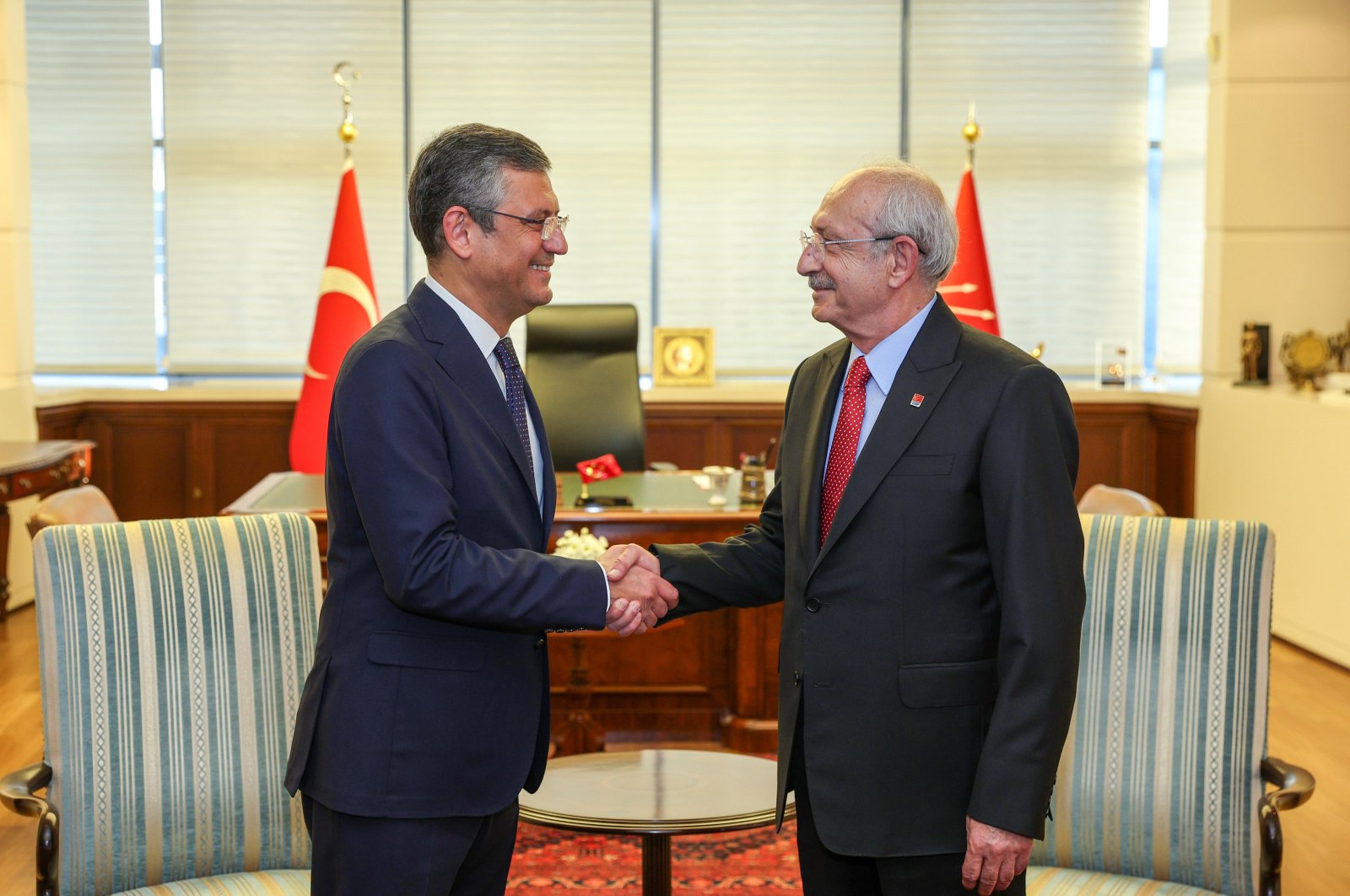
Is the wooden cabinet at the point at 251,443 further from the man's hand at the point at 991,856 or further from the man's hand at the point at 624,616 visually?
the man's hand at the point at 991,856

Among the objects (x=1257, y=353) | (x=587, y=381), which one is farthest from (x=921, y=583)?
(x=1257, y=353)

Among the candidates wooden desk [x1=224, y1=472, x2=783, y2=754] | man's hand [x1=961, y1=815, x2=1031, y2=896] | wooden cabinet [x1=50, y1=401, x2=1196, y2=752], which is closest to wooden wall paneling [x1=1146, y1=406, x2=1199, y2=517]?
wooden cabinet [x1=50, y1=401, x2=1196, y2=752]

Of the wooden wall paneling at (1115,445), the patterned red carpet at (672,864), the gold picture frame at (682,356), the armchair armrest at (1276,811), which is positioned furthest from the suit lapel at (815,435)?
the wooden wall paneling at (1115,445)

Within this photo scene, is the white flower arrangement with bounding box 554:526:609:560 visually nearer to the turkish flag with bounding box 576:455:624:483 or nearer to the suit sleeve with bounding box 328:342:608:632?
the turkish flag with bounding box 576:455:624:483

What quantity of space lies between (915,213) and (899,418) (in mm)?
286

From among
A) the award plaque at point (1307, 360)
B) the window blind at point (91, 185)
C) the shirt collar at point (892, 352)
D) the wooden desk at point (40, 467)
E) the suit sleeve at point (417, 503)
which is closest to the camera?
the suit sleeve at point (417, 503)

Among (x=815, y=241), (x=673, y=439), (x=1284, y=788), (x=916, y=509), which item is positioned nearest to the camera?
(x=916, y=509)

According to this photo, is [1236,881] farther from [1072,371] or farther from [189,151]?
[189,151]

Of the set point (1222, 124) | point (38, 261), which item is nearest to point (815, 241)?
point (1222, 124)

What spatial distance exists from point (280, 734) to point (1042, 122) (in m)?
6.08

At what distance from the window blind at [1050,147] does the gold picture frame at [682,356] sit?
1.54 meters

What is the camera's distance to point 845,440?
6.29 ft

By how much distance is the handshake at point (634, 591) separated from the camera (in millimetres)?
1972

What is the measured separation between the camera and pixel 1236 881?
7.64 ft
